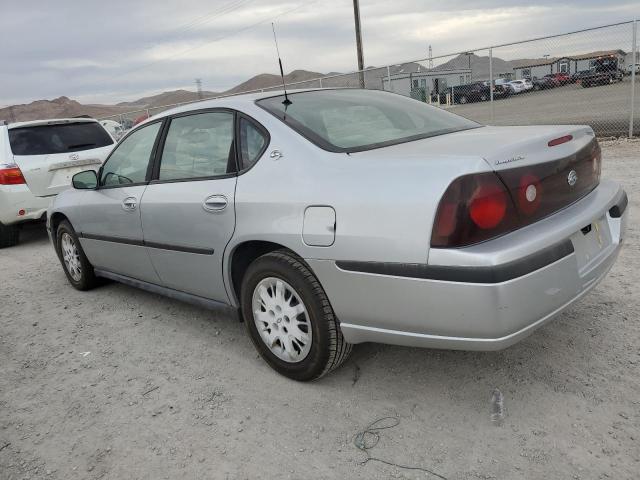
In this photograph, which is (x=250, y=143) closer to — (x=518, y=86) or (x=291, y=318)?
(x=291, y=318)

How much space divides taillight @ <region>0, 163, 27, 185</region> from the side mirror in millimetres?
3144

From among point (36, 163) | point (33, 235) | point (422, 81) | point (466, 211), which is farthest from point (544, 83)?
point (422, 81)

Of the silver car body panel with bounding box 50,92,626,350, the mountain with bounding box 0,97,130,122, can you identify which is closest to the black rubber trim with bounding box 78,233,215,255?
the silver car body panel with bounding box 50,92,626,350

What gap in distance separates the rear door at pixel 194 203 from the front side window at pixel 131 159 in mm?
211

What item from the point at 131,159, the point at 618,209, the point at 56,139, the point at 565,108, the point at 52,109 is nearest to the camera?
the point at 618,209

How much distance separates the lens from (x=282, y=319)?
2875 millimetres

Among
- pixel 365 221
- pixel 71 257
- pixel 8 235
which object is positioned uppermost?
pixel 365 221

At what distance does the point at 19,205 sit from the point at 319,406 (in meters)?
5.85

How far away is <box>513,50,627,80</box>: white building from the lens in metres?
10.5

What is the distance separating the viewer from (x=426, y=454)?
2303 mm

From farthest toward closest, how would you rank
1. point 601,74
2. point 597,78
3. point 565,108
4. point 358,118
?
point 565,108
point 597,78
point 601,74
point 358,118

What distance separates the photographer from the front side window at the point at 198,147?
126 inches

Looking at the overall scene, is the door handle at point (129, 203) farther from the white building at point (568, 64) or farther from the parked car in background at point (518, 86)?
the parked car in background at point (518, 86)

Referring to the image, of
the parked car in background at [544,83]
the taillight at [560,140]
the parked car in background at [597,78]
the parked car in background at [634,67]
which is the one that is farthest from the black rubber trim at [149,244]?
the parked car in background at [544,83]
